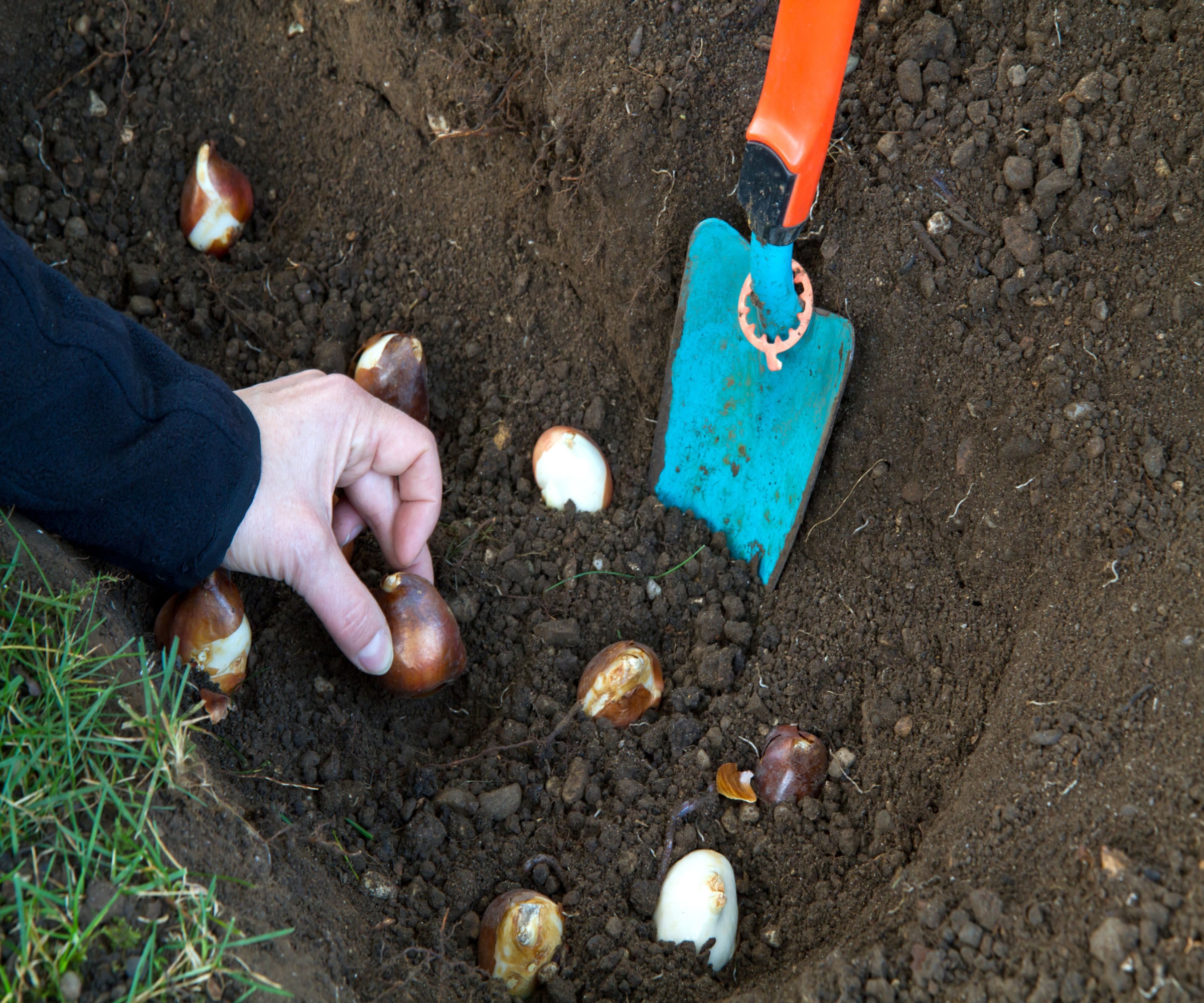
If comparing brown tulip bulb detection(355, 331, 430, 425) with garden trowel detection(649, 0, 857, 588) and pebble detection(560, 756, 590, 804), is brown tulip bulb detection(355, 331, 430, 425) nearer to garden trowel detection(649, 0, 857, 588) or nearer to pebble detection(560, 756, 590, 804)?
garden trowel detection(649, 0, 857, 588)

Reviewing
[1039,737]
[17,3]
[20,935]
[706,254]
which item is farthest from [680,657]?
[17,3]

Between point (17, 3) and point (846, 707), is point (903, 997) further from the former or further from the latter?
point (17, 3)

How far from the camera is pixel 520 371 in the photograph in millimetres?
2543

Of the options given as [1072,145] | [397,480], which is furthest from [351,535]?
[1072,145]

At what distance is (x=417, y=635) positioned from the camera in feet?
6.16

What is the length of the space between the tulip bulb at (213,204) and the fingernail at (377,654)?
148 centimetres

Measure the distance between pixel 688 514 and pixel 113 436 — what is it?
136 centimetres

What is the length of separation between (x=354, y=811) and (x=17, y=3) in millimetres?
2375

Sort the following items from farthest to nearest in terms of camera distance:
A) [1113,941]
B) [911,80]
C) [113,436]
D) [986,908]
Answer: [911,80] < [113,436] < [986,908] < [1113,941]

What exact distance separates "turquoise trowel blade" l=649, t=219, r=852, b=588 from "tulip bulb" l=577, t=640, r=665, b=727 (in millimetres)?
464

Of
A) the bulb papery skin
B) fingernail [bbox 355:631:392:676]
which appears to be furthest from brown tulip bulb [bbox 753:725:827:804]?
fingernail [bbox 355:631:392:676]

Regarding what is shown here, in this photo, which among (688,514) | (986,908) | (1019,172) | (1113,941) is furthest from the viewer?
(688,514)

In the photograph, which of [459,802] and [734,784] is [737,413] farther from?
[459,802]

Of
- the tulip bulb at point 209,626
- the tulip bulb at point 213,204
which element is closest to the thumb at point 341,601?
the tulip bulb at point 209,626
